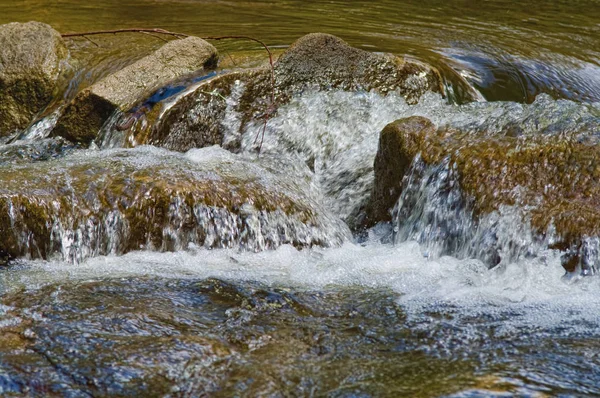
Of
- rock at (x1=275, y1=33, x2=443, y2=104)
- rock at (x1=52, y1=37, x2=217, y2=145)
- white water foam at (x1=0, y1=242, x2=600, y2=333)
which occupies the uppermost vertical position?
rock at (x1=275, y1=33, x2=443, y2=104)

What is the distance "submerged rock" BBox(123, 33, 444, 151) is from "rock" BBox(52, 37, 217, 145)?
0.33 meters

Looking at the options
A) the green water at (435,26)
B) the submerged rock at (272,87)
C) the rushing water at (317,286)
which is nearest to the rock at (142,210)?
the rushing water at (317,286)

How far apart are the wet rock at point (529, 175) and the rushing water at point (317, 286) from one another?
Answer: 78 millimetres

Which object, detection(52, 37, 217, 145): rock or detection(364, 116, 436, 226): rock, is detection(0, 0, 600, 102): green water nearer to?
detection(52, 37, 217, 145): rock

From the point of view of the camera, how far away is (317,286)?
3.92 m

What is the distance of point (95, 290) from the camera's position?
12.0 feet

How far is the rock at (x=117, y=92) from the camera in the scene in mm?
6156

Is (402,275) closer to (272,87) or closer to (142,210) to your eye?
(142,210)

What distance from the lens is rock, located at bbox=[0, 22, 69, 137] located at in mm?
6766

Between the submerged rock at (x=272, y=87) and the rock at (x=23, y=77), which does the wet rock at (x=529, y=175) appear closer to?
the submerged rock at (x=272, y=87)

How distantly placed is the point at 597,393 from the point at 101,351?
1.73 metres

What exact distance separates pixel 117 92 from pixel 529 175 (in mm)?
3356

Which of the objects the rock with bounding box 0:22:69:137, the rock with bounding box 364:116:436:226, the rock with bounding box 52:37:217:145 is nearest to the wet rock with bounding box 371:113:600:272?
the rock with bounding box 364:116:436:226

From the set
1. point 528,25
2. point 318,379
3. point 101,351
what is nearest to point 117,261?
point 101,351
